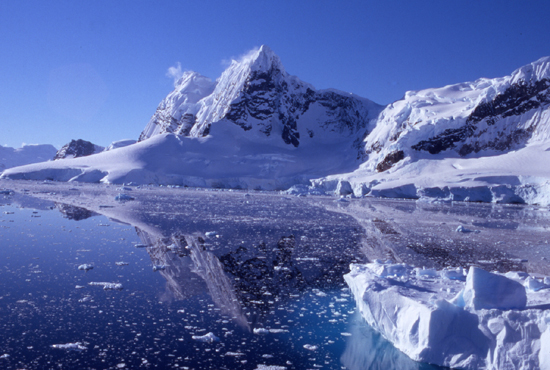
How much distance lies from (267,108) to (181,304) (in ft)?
208

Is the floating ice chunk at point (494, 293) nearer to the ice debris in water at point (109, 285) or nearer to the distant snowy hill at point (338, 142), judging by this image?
the ice debris in water at point (109, 285)

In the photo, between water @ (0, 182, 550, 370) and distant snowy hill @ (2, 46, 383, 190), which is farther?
distant snowy hill @ (2, 46, 383, 190)

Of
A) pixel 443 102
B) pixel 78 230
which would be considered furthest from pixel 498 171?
pixel 78 230

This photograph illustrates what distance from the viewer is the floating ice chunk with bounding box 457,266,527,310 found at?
3924 mm

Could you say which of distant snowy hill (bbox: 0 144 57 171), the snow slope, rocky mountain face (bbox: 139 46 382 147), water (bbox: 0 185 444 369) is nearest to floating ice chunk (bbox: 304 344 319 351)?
water (bbox: 0 185 444 369)

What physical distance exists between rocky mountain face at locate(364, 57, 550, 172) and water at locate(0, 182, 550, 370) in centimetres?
3542

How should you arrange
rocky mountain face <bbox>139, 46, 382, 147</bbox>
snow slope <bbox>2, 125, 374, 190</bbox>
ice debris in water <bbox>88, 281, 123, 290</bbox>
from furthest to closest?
rocky mountain face <bbox>139, 46, 382, 147</bbox>, snow slope <bbox>2, 125, 374, 190</bbox>, ice debris in water <bbox>88, 281, 123, 290</bbox>

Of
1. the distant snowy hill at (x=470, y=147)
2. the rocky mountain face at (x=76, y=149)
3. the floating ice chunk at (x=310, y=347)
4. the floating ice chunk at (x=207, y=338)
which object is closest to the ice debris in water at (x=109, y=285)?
the floating ice chunk at (x=207, y=338)

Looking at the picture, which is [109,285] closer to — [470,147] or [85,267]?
[85,267]

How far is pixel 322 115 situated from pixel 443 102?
76.3 feet

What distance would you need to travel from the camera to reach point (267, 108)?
219ft

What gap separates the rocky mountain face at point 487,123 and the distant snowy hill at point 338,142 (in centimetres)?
12

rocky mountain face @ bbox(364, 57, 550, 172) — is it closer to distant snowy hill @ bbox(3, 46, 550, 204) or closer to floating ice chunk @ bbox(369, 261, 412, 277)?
distant snowy hill @ bbox(3, 46, 550, 204)

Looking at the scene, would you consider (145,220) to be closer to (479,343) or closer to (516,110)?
(479,343)
